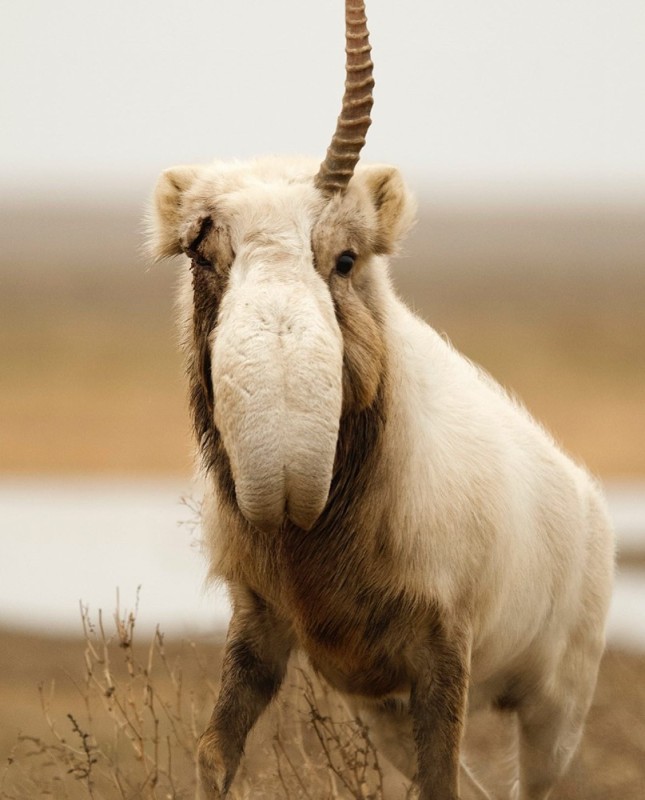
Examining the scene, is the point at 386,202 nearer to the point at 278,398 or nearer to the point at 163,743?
the point at 278,398

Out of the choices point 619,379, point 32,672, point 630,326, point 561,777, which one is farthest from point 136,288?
point 561,777

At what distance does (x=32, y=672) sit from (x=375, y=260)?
20.5ft

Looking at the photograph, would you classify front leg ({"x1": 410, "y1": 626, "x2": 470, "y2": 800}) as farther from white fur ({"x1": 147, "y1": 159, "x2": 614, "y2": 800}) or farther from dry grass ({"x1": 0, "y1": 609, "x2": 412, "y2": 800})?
dry grass ({"x1": 0, "y1": 609, "x2": 412, "y2": 800})

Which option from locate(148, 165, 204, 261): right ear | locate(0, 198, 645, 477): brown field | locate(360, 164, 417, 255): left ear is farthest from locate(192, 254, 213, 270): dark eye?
locate(0, 198, 645, 477): brown field

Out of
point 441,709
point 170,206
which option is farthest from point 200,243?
point 441,709

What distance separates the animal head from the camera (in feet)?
14.0

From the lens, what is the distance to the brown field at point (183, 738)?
602 centimetres

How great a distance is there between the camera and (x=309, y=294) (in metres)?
4.41

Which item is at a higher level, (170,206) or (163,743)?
(170,206)

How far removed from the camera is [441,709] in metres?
5.06

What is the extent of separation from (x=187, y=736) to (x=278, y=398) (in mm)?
3089

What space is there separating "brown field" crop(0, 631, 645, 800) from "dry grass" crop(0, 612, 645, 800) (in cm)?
1

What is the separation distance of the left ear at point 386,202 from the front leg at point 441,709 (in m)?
1.16

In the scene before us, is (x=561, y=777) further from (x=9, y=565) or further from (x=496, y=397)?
(x=9, y=565)
